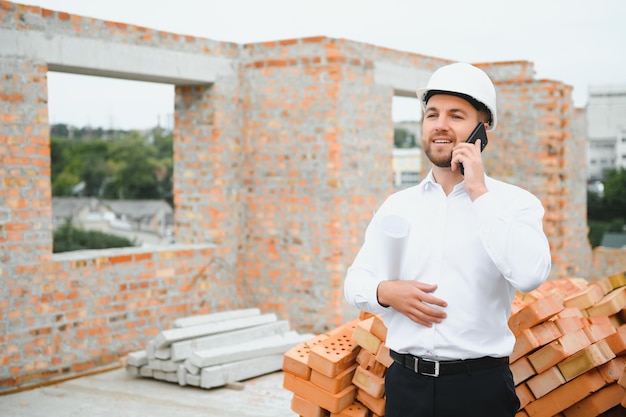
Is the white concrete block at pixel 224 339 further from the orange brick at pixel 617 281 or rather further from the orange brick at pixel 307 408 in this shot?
the orange brick at pixel 617 281

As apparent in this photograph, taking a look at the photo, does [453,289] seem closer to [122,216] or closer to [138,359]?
[138,359]

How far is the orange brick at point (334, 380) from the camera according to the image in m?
4.35

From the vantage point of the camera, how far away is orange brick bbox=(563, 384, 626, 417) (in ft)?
14.4

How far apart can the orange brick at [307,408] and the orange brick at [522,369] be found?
1.23 meters

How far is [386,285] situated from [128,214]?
71073 mm

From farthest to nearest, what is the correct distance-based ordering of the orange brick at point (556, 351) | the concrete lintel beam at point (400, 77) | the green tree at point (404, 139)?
the green tree at point (404, 139) < the concrete lintel beam at point (400, 77) < the orange brick at point (556, 351)

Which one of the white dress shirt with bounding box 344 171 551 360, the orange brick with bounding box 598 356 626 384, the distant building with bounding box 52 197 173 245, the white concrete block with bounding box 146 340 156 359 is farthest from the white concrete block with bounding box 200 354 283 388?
the distant building with bounding box 52 197 173 245

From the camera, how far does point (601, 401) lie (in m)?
4.40

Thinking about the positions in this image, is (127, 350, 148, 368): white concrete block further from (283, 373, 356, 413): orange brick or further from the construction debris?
(283, 373, 356, 413): orange brick

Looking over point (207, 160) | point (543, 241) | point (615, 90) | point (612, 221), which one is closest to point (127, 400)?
point (207, 160)

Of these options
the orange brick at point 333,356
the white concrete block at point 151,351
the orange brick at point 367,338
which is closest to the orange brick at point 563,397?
the orange brick at point 367,338

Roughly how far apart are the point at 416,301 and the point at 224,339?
14.2 feet

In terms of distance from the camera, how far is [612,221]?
169ft

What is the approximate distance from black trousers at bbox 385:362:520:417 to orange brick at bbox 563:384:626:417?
207cm
